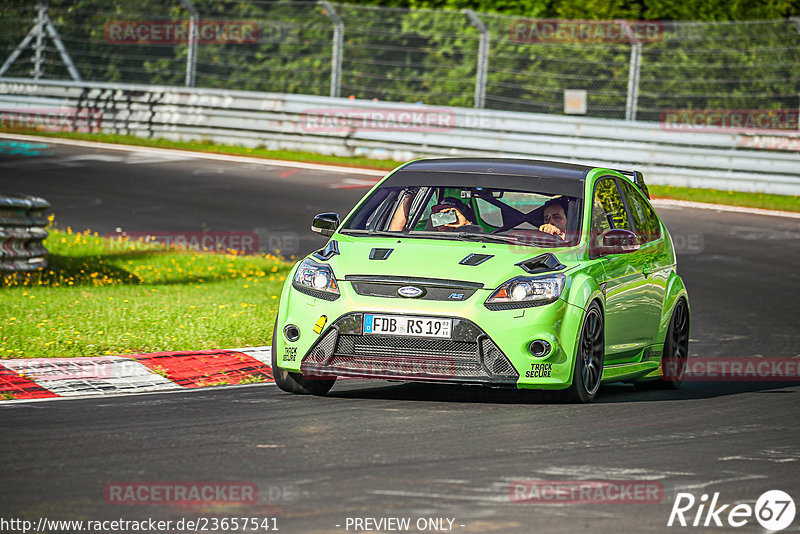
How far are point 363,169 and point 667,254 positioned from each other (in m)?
14.3

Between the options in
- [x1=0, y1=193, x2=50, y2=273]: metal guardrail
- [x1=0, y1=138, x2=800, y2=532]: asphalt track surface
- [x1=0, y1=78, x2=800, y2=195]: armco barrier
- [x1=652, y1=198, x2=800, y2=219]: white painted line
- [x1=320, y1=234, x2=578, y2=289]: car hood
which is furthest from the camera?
[x1=0, y1=78, x2=800, y2=195]: armco barrier

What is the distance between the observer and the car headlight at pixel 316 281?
28.2ft

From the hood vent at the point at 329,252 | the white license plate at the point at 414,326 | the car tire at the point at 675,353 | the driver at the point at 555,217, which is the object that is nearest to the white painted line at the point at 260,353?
the hood vent at the point at 329,252

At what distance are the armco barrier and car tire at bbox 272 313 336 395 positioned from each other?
14.3 meters

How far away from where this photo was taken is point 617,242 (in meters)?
9.28

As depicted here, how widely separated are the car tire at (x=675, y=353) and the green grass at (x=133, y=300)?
3127mm

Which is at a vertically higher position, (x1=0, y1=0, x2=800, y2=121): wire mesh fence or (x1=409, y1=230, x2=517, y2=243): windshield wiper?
(x1=0, y1=0, x2=800, y2=121): wire mesh fence

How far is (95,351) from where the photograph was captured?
1031 cm

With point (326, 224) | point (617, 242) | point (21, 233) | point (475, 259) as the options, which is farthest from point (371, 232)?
point (21, 233)

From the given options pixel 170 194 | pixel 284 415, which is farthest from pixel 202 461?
pixel 170 194

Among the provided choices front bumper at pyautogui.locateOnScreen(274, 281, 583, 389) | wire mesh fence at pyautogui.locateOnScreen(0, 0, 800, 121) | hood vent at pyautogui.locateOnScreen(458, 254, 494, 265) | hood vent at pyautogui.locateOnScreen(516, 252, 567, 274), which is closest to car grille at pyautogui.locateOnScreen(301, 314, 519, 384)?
front bumper at pyautogui.locateOnScreen(274, 281, 583, 389)

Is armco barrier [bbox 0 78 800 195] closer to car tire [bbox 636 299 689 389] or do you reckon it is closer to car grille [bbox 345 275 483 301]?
car tire [bbox 636 299 689 389]

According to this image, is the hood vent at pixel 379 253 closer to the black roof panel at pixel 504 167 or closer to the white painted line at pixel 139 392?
the black roof panel at pixel 504 167

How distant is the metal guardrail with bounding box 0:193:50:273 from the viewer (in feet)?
44.8
